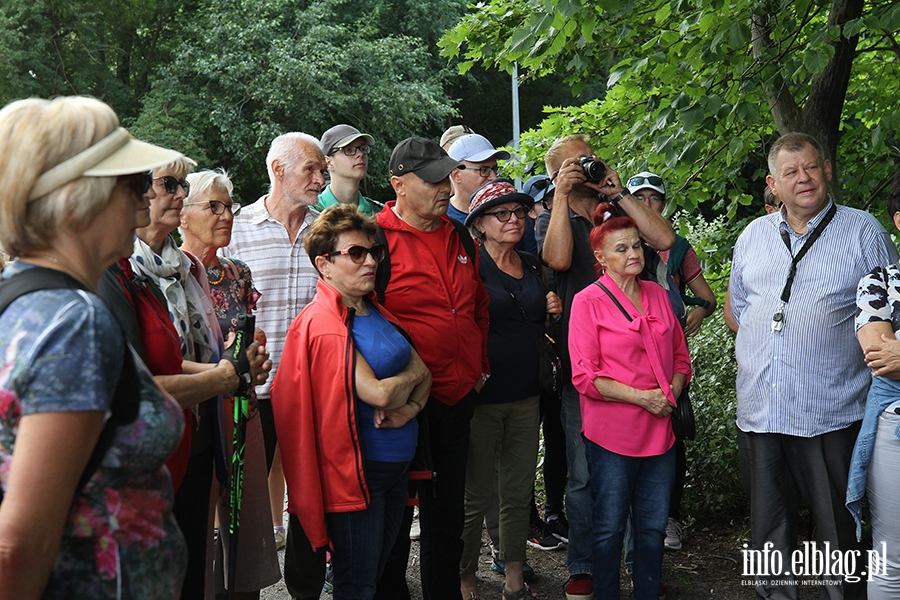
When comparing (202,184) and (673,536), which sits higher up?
(202,184)

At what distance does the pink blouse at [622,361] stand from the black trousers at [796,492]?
520 millimetres

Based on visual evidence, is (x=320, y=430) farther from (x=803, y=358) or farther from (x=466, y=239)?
(x=803, y=358)

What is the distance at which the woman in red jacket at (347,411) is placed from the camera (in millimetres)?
3305

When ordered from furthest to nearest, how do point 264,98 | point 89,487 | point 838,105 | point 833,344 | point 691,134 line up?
point 264,98 → point 838,105 → point 691,134 → point 833,344 → point 89,487

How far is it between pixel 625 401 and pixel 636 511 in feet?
1.80

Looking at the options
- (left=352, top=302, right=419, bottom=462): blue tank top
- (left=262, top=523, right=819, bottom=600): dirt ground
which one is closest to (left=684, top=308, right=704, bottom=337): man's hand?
(left=262, top=523, right=819, bottom=600): dirt ground

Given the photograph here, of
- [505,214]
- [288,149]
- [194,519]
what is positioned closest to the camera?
[194,519]

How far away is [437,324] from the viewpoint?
3854 millimetres

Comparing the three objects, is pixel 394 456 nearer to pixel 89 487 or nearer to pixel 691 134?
pixel 89 487

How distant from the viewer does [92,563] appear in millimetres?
1668

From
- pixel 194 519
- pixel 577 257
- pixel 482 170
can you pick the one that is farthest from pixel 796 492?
pixel 194 519

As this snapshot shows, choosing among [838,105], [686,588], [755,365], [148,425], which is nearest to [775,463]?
[755,365]

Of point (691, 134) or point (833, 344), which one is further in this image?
point (691, 134)

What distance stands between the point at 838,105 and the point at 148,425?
5252mm
